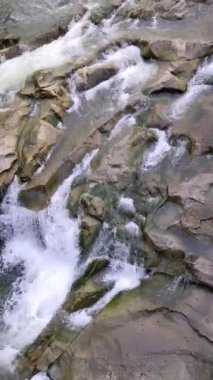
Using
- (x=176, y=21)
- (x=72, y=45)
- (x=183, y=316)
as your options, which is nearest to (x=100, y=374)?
(x=183, y=316)

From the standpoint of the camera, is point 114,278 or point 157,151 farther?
point 157,151

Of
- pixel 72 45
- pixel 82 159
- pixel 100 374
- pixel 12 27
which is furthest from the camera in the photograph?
pixel 12 27

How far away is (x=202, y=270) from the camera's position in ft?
18.8

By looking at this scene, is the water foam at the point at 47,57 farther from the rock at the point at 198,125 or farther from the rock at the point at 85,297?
the rock at the point at 85,297

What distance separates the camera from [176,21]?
9.51 m

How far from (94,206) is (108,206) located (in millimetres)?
179

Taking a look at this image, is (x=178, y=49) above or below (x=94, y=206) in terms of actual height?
above

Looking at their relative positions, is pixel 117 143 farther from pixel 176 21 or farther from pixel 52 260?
pixel 176 21

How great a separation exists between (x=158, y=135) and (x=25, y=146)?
1881 mm

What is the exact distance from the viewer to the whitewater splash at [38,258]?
615cm

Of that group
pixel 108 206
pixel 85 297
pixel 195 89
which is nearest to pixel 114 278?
pixel 85 297

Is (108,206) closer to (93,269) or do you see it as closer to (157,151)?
(93,269)

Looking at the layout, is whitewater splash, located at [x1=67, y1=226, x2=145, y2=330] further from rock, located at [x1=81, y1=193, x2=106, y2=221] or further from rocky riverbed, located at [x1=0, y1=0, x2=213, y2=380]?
rock, located at [x1=81, y1=193, x2=106, y2=221]

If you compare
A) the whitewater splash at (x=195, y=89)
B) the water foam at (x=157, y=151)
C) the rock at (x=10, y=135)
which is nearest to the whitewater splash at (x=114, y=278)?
the water foam at (x=157, y=151)
